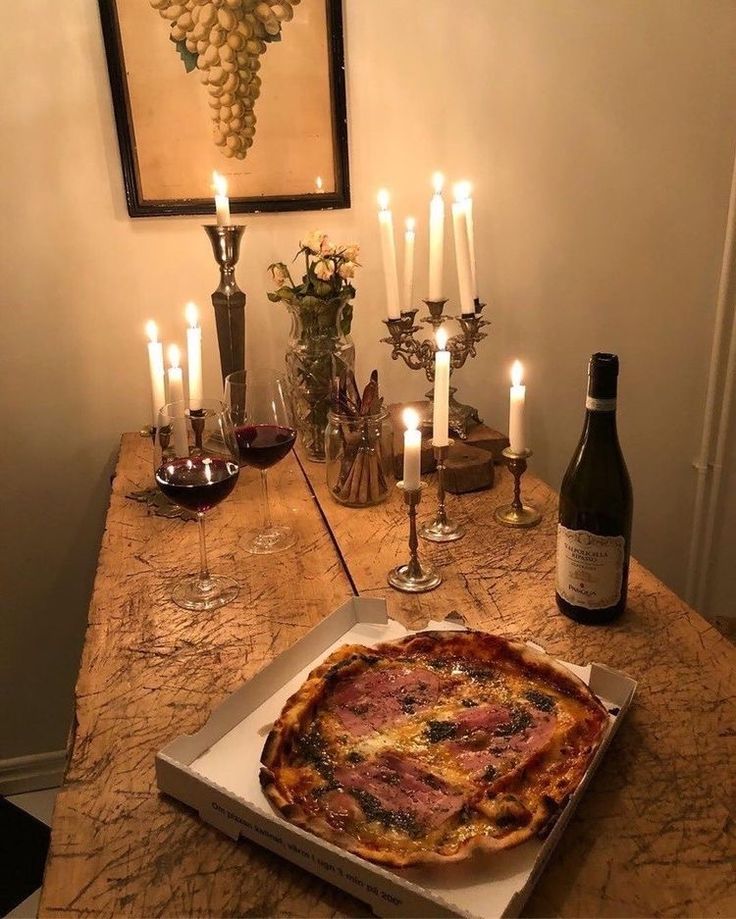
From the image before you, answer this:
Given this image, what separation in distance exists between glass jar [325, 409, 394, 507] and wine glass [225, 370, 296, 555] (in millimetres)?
108

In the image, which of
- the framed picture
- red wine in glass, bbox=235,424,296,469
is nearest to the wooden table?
red wine in glass, bbox=235,424,296,469

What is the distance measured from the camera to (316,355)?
142 centimetres

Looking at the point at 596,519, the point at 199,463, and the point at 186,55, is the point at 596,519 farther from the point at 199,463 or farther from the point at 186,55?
the point at 186,55

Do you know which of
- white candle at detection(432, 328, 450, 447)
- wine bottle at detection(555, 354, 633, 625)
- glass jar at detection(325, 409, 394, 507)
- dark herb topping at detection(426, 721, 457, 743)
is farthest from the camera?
glass jar at detection(325, 409, 394, 507)

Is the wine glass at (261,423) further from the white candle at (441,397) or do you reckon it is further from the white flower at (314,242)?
the white flower at (314,242)

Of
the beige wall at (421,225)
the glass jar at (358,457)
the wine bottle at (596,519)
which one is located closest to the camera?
the wine bottle at (596,519)

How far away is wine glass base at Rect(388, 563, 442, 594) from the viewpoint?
3.38 feet

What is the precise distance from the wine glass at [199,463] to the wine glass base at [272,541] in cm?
11

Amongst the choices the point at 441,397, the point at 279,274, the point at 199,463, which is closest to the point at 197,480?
the point at 199,463

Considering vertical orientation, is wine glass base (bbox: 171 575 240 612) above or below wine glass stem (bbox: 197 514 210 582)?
below

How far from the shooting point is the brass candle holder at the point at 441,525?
1159 millimetres

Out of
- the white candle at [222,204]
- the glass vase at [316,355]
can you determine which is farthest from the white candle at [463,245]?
the white candle at [222,204]

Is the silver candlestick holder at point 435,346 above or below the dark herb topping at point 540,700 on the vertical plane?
above

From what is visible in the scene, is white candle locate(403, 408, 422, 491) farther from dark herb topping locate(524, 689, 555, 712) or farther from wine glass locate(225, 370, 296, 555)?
dark herb topping locate(524, 689, 555, 712)
